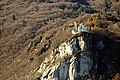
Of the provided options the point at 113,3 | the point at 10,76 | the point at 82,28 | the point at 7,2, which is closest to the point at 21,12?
Result: the point at 7,2

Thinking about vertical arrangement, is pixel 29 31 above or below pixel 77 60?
below

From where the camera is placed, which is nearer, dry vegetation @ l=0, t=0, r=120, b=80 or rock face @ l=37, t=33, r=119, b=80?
rock face @ l=37, t=33, r=119, b=80

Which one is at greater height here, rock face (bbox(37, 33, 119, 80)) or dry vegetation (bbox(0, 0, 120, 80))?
rock face (bbox(37, 33, 119, 80))

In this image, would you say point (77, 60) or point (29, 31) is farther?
point (29, 31)

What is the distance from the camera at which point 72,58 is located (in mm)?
78125

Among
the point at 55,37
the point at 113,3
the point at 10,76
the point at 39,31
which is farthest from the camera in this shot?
the point at 113,3

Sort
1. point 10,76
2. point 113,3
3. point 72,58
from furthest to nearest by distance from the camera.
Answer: point 113,3
point 10,76
point 72,58

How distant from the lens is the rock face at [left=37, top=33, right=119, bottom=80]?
77.2 metres

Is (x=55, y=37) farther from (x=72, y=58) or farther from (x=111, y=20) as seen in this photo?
(x=72, y=58)

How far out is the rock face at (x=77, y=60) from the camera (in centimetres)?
7725

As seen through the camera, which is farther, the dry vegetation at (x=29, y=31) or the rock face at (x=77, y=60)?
the dry vegetation at (x=29, y=31)

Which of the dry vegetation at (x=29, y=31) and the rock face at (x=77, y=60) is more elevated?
the rock face at (x=77, y=60)

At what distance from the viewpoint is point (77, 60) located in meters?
77.8

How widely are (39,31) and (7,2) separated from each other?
4757 centimetres
